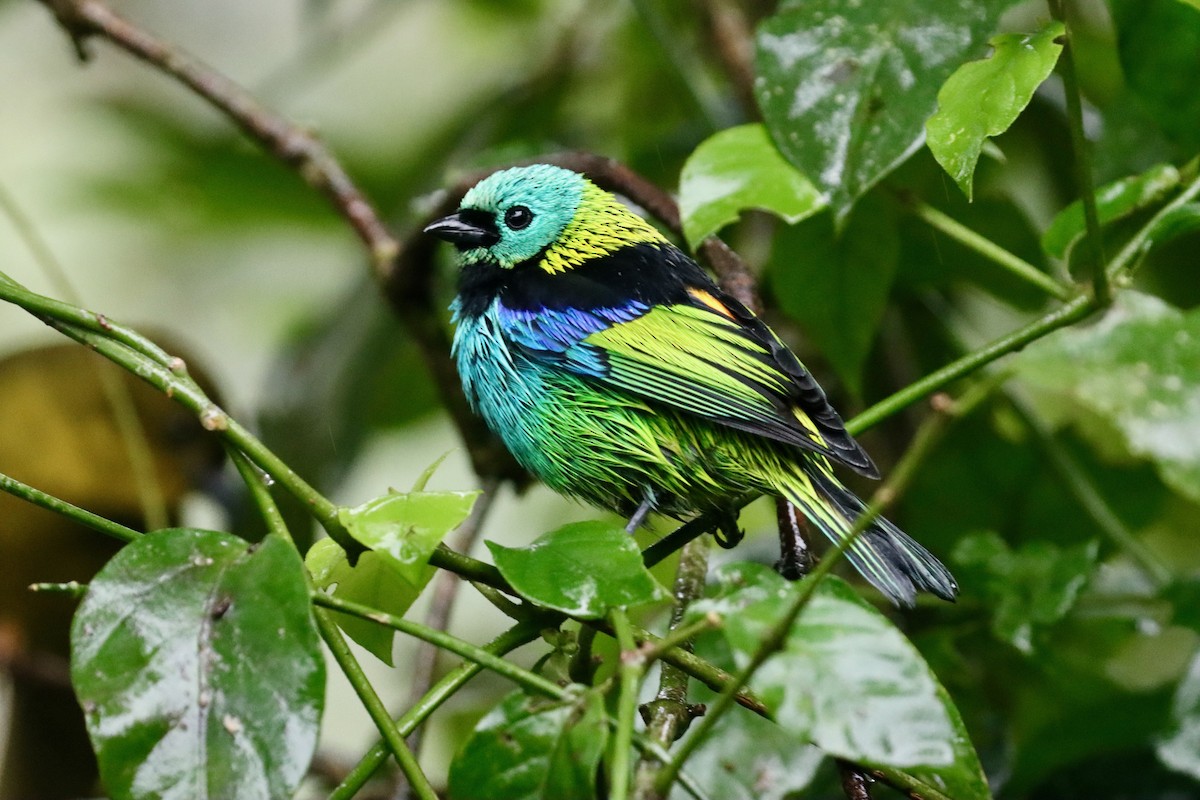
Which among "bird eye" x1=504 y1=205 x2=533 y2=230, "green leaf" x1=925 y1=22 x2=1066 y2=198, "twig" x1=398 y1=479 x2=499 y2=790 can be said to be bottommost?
"twig" x1=398 y1=479 x2=499 y2=790

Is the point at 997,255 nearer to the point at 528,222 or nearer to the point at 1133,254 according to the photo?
the point at 1133,254

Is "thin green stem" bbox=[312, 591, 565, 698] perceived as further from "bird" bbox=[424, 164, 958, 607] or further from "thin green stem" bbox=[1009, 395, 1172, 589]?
"thin green stem" bbox=[1009, 395, 1172, 589]

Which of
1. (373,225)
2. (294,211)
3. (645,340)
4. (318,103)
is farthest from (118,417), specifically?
(318,103)

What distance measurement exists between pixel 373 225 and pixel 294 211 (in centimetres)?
157

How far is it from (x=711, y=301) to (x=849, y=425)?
55 centimetres

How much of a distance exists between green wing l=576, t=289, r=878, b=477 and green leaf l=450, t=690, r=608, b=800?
82 centimetres

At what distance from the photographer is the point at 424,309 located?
3154 mm

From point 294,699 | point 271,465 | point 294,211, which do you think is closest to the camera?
point 294,699

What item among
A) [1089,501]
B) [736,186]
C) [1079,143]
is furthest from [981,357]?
[1089,501]

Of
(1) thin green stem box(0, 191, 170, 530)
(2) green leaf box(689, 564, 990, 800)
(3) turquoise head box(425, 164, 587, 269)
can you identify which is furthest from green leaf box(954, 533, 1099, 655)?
(1) thin green stem box(0, 191, 170, 530)

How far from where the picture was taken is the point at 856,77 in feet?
7.48

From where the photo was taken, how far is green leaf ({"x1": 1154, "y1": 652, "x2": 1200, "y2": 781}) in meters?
2.42

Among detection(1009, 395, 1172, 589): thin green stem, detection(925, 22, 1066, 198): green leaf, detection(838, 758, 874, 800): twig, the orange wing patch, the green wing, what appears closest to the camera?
detection(838, 758, 874, 800): twig

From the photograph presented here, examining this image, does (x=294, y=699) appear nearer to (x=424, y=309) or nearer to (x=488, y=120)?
(x=424, y=309)
